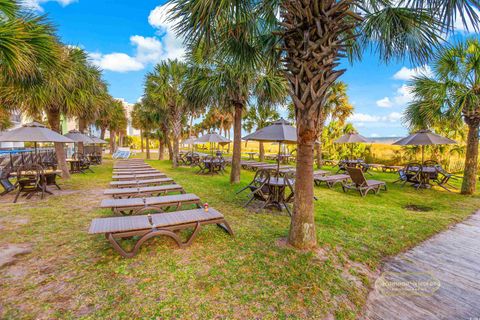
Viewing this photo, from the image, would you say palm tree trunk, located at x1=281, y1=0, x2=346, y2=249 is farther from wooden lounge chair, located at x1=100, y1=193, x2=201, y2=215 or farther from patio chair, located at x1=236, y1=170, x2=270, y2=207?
wooden lounge chair, located at x1=100, y1=193, x2=201, y2=215

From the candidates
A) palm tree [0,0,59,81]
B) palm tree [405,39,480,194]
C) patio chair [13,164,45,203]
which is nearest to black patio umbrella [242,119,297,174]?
palm tree [0,0,59,81]

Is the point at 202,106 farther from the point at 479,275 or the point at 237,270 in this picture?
the point at 479,275

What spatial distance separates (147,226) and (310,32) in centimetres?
388

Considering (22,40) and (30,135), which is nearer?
(22,40)

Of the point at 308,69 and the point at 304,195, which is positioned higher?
the point at 308,69

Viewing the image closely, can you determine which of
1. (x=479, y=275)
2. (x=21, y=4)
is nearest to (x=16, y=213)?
(x=21, y=4)

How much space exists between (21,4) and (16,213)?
4733mm

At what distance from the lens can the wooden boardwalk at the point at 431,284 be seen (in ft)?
8.12

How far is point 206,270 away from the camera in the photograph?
3102 mm

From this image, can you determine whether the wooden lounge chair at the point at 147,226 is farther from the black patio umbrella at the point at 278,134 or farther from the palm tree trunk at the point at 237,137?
the palm tree trunk at the point at 237,137

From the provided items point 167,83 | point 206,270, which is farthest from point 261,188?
point 167,83

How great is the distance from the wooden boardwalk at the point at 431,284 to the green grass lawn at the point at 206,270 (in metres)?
0.19

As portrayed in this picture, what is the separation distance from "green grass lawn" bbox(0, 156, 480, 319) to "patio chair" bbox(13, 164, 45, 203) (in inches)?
65.8

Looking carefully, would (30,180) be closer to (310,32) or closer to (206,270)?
(206,270)
